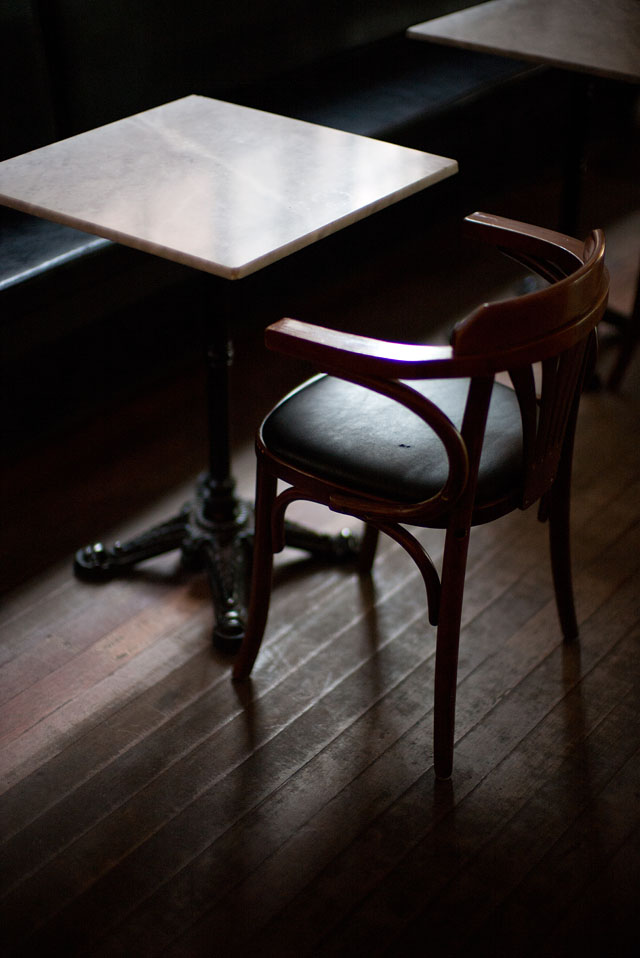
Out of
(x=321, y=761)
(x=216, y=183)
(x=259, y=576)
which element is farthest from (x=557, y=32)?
(x=321, y=761)

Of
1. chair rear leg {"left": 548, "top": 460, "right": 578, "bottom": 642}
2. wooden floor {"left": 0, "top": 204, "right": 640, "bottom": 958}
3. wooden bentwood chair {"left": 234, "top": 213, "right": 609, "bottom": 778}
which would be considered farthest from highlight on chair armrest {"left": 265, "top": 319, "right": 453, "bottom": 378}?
wooden floor {"left": 0, "top": 204, "right": 640, "bottom": 958}

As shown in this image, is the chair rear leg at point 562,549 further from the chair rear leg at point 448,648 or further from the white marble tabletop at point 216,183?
the white marble tabletop at point 216,183

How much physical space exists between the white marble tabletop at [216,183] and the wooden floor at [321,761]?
78 centimetres

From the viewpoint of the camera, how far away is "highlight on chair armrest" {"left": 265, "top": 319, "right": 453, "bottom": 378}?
1.35 meters

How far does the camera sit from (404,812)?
1617 mm

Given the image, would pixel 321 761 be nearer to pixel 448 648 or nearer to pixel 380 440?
pixel 448 648

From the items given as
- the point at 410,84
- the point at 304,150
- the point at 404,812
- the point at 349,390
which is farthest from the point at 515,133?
the point at 404,812

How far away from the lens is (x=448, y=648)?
5.23 feet

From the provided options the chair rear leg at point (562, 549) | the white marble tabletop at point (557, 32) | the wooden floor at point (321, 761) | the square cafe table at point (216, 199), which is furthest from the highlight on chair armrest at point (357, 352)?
the white marble tabletop at point (557, 32)

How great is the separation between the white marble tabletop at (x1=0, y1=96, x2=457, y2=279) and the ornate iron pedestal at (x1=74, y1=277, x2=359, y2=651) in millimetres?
276

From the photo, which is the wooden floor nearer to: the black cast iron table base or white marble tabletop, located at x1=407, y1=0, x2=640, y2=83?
the black cast iron table base

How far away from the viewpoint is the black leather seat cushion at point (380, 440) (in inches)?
60.3

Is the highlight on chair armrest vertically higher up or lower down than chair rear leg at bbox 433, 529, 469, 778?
higher up

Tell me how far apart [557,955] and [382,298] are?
2.19 metres
